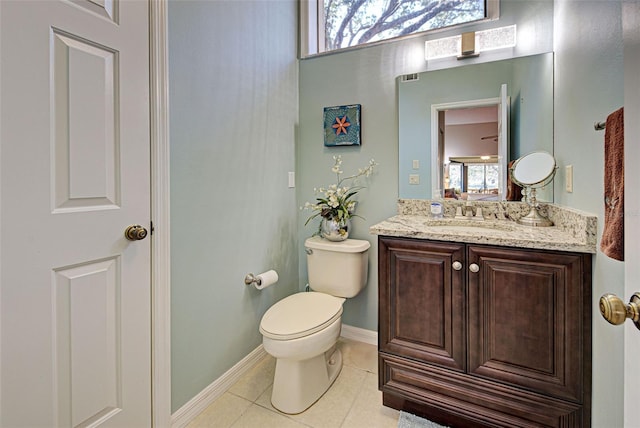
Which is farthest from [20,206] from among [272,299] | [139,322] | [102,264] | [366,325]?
[366,325]

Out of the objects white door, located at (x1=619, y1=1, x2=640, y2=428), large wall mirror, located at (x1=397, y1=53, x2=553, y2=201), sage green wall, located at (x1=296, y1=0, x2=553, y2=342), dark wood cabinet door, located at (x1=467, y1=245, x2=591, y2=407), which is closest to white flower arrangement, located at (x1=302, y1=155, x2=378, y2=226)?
sage green wall, located at (x1=296, y1=0, x2=553, y2=342)

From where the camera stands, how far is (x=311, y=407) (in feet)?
5.10

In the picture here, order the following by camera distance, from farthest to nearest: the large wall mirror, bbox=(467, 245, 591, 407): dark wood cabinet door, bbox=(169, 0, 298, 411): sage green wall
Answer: the large wall mirror < bbox=(169, 0, 298, 411): sage green wall < bbox=(467, 245, 591, 407): dark wood cabinet door

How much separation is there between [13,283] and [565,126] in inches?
84.9

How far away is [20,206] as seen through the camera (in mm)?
900

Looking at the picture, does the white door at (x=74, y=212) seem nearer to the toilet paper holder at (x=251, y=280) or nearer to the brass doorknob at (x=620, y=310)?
the toilet paper holder at (x=251, y=280)

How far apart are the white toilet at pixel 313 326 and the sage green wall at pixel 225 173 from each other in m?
0.28

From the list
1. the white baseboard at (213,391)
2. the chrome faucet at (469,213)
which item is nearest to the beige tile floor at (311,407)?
the white baseboard at (213,391)

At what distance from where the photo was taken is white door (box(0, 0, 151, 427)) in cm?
89

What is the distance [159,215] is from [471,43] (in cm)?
192

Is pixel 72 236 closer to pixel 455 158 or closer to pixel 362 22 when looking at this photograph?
pixel 455 158

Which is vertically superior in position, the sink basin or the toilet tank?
the sink basin

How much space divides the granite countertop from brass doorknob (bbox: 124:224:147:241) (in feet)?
3.23

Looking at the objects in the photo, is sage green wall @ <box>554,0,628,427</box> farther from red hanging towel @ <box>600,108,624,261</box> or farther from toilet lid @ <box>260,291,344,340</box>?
toilet lid @ <box>260,291,344,340</box>
